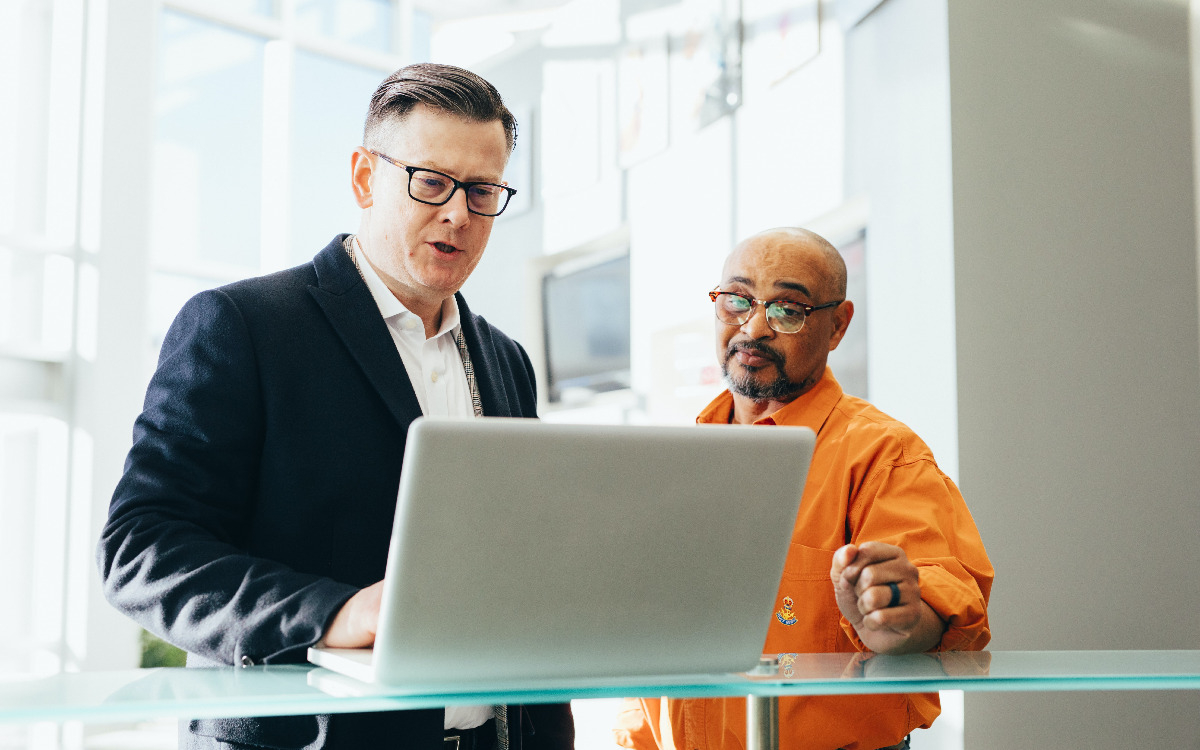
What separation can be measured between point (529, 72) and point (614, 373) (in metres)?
2.13

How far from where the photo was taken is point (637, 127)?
18.5ft

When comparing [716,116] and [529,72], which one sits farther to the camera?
[529,72]

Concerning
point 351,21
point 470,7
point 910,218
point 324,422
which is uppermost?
point 470,7

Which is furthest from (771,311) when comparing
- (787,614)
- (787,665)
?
(787,665)

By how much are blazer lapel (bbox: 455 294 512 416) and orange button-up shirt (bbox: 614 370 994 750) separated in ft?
1.49

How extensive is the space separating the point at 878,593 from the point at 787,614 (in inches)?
18.1

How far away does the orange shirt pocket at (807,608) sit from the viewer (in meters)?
1.48

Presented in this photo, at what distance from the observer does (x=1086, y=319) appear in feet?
9.65

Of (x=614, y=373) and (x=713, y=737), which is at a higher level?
(x=614, y=373)

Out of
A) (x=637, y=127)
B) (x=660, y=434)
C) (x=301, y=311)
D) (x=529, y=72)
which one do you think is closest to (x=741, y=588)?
(x=660, y=434)

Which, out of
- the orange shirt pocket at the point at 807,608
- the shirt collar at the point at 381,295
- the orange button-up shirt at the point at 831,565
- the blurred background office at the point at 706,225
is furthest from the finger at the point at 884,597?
the blurred background office at the point at 706,225

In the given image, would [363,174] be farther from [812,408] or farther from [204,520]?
[812,408]

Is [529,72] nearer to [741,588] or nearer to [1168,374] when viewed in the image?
[1168,374]

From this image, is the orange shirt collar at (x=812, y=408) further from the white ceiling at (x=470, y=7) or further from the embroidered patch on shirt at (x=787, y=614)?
the white ceiling at (x=470, y=7)
